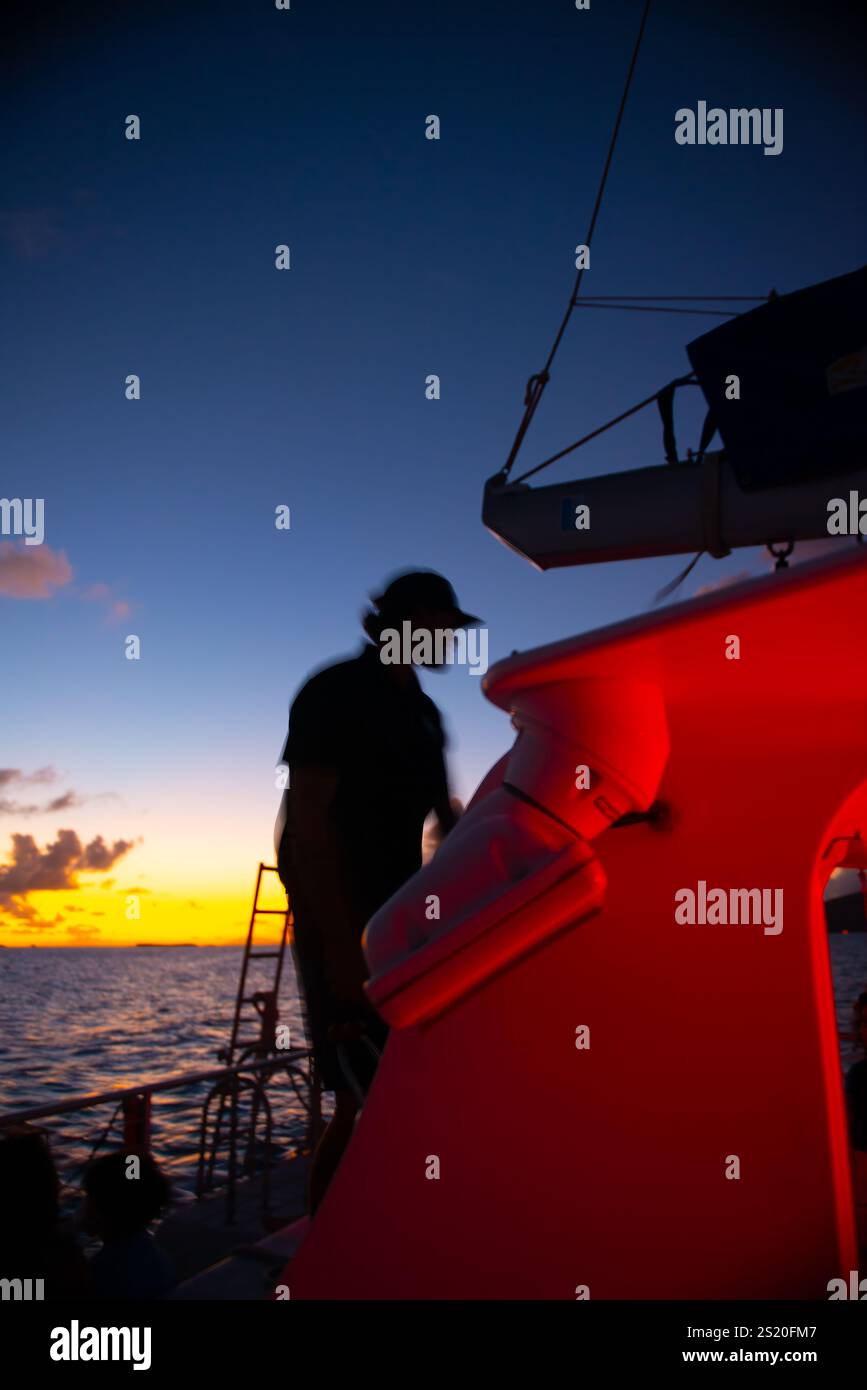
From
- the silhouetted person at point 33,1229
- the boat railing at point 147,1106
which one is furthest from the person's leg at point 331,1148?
the boat railing at point 147,1106

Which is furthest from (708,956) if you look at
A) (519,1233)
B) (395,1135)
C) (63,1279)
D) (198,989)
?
(198,989)

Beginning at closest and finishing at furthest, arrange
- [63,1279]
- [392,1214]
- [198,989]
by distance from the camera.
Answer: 1. [392,1214]
2. [63,1279]
3. [198,989]

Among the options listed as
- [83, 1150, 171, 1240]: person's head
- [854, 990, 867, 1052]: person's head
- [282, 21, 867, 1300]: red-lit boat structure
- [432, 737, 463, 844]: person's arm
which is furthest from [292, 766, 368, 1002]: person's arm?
[854, 990, 867, 1052]: person's head

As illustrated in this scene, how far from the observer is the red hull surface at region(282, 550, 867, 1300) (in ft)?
3.49

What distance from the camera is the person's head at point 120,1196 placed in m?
2.79

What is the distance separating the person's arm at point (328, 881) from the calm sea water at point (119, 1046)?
56.6 inches

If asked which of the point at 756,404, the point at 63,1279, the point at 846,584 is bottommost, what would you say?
the point at 63,1279

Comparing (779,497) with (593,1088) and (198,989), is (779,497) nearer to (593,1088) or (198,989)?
(593,1088)

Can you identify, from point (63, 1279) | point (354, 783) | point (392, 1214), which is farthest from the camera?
point (354, 783)

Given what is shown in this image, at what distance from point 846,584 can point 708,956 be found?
55 cm

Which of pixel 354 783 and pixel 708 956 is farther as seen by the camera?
pixel 354 783

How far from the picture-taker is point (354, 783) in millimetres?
2342

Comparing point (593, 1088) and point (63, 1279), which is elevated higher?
point (593, 1088)

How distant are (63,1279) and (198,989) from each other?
115901mm
